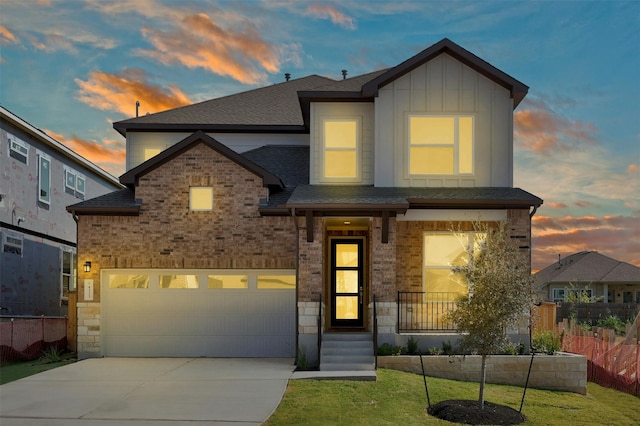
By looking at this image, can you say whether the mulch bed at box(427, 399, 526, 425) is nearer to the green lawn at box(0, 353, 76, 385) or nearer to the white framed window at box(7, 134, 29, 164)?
the green lawn at box(0, 353, 76, 385)

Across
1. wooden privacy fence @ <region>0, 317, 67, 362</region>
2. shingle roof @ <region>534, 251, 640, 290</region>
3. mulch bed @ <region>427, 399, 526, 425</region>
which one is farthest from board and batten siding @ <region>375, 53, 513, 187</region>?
shingle roof @ <region>534, 251, 640, 290</region>

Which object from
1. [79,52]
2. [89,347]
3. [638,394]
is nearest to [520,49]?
[638,394]

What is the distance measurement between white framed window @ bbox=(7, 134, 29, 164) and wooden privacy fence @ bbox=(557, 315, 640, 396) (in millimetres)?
17923

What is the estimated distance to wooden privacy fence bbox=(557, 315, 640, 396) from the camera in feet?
51.0

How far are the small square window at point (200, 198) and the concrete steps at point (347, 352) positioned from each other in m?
4.83

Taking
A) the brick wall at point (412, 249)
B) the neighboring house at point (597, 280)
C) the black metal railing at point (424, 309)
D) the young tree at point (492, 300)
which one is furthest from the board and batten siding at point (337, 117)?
the neighboring house at point (597, 280)

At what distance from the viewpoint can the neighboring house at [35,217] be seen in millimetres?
20953

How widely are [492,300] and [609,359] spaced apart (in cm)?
690

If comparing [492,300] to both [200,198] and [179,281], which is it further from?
[179,281]

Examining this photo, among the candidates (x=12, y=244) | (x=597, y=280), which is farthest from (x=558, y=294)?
(x=12, y=244)

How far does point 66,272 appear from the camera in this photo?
26438 millimetres

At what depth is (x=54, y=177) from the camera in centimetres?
2481

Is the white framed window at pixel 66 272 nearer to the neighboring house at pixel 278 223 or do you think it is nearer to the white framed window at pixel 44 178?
the white framed window at pixel 44 178

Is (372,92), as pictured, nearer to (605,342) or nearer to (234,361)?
(234,361)
